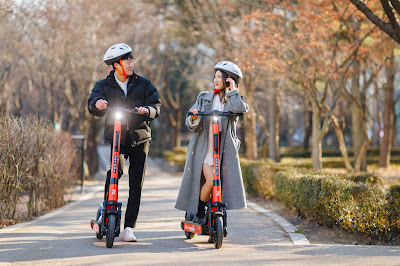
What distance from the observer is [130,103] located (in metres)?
6.04

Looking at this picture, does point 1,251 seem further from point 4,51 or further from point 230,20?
point 230,20

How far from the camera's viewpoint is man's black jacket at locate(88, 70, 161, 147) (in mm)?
5930

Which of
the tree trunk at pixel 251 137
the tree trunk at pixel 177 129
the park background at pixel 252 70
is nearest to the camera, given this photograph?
the park background at pixel 252 70

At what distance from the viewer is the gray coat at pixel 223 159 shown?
586 cm

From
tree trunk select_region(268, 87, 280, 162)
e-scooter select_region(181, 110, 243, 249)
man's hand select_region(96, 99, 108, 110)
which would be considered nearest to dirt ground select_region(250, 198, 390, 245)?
e-scooter select_region(181, 110, 243, 249)

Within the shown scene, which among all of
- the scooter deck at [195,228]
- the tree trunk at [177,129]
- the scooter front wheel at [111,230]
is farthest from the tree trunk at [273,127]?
the scooter front wheel at [111,230]

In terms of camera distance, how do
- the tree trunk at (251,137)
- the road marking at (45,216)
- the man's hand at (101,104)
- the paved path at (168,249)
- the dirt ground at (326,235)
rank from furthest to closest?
the tree trunk at (251,137) → the road marking at (45,216) → the dirt ground at (326,235) → the man's hand at (101,104) → the paved path at (168,249)

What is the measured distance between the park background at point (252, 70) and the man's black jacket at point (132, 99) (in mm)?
2011

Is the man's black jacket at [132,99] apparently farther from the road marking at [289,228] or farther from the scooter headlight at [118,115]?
the road marking at [289,228]

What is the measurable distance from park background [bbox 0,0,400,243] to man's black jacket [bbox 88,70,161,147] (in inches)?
79.2

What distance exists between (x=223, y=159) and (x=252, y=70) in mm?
13439

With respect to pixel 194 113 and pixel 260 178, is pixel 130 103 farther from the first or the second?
pixel 260 178

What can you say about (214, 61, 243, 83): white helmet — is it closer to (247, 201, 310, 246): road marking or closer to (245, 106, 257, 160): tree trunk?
(247, 201, 310, 246): road marking

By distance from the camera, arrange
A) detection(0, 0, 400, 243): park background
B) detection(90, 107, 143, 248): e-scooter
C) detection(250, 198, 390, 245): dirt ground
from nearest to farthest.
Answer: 1. detection(90, 107, 143, 248): e-scooter
2. detection(250, 198, 390, 245): dirt ground
3. detection(0, 0, 400, 243): park background
